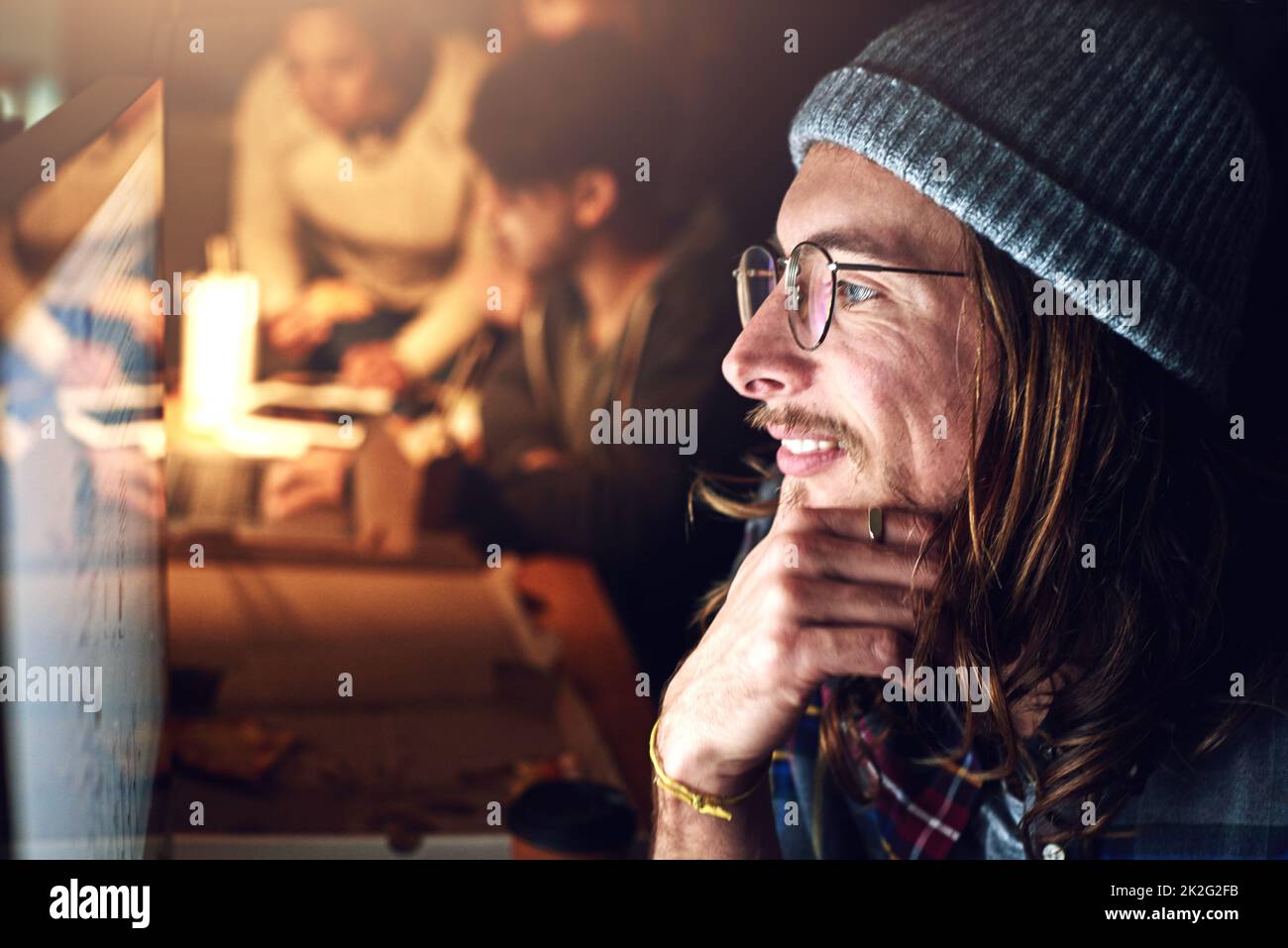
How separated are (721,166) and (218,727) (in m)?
2.05

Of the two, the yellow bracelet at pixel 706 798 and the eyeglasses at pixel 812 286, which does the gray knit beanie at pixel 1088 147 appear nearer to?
the eyeglasses at pixel 812 286

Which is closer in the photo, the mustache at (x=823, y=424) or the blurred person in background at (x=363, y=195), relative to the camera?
the mustache at (x=823, y=424)

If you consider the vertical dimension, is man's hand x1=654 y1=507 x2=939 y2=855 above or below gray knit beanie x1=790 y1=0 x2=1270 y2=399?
below

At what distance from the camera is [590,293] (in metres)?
2.90

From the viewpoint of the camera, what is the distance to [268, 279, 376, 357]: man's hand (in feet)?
9.76

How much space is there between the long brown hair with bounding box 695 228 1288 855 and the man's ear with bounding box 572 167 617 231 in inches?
85.4

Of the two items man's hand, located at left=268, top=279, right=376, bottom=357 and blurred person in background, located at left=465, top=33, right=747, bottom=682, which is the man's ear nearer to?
blurred person in background, located at left=465, top=33, right=747, bottom=682

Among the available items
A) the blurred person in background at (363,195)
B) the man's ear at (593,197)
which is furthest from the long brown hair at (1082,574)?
the blurred person in background at (363,195)

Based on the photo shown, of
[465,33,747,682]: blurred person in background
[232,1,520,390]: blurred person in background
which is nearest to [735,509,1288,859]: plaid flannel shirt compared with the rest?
[465,33,747,682]: blurred person in background

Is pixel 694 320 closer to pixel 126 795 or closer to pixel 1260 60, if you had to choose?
pixel 1260 60

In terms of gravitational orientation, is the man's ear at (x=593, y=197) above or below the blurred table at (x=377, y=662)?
above

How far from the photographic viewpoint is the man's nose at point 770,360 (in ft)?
2.87

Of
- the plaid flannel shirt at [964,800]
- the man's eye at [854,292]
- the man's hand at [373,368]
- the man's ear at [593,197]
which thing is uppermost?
the man's ear at [593,197]
